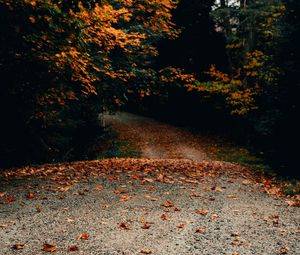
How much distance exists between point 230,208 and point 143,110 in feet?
105

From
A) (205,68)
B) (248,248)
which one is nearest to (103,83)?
(248,248)

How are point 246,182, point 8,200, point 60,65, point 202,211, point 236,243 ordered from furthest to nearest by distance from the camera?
point 246,182 → point 60,65 → point 8,200 → point 202,211 → point 236,243

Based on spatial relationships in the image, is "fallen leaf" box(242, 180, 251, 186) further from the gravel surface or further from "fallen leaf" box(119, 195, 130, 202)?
"fallen leaf" box(119, 195, 130, 202)

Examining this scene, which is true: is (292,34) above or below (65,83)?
above

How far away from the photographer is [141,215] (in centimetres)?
660

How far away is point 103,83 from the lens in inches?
536

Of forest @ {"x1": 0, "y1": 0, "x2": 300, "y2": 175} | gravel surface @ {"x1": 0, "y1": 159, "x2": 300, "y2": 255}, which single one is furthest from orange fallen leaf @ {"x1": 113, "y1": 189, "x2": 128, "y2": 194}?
forest @ {"x1": 0, "y1": 0, "x2": 300, "y2": 175}

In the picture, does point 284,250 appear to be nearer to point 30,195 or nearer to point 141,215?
point 141,215

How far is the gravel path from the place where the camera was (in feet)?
17.2

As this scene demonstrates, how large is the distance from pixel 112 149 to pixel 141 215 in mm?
13279

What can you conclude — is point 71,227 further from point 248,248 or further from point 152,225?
point 248,248

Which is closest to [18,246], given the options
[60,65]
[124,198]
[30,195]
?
[30,195]

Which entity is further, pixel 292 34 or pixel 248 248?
pixel 292 34

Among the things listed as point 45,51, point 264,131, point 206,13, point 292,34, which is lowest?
point 264,131
